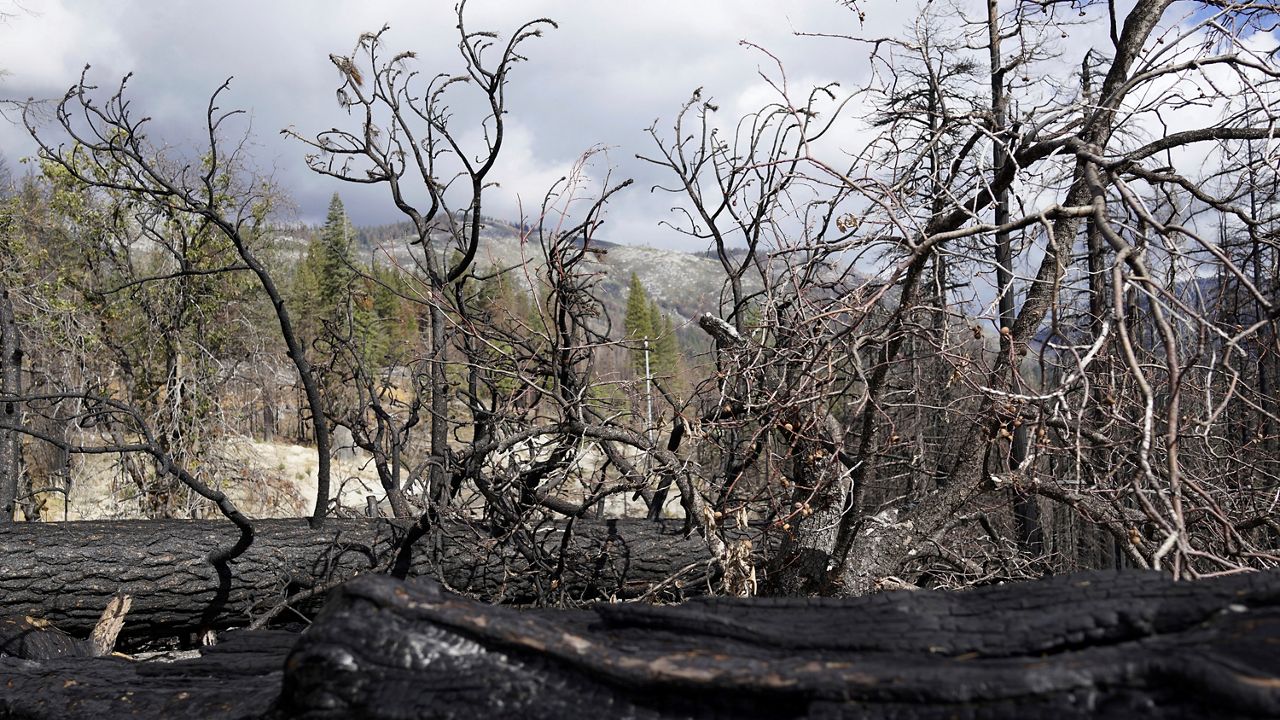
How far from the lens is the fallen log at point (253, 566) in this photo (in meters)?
5.65

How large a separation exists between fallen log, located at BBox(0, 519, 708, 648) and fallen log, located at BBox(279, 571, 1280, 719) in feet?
13.3

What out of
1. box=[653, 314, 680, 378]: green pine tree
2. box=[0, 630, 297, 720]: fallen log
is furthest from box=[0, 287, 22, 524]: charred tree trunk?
box=[0, 630, 297, 720]: fallen log

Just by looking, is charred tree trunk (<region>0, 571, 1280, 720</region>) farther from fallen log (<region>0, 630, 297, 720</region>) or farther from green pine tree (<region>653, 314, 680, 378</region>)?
green pine tree (<region>653, 314, 680, 378</region>)

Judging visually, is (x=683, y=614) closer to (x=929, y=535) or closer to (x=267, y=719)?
(x=267, y=719)

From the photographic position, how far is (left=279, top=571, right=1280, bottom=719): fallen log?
3.92 feet

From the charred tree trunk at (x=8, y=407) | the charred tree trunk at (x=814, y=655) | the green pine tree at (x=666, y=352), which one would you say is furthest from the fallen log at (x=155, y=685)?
the charred tree trunk at (x=8, y=407)

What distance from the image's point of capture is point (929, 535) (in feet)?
12.9

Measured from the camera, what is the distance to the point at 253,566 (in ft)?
19.7

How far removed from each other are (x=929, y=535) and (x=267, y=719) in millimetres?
3074

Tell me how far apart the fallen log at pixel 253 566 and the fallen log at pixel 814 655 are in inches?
160

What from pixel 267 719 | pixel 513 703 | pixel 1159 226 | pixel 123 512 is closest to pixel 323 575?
pixel 267 719

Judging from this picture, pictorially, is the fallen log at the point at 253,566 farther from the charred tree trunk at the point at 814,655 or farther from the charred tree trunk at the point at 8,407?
the charred tree trunk at the point at 814,655

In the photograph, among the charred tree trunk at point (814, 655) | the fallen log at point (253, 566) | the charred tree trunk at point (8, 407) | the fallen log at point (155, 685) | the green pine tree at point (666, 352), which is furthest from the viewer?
the charred tree trunk at point (8, 407)

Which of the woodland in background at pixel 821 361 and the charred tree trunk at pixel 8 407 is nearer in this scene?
the woodland in background at pixel 821 361
